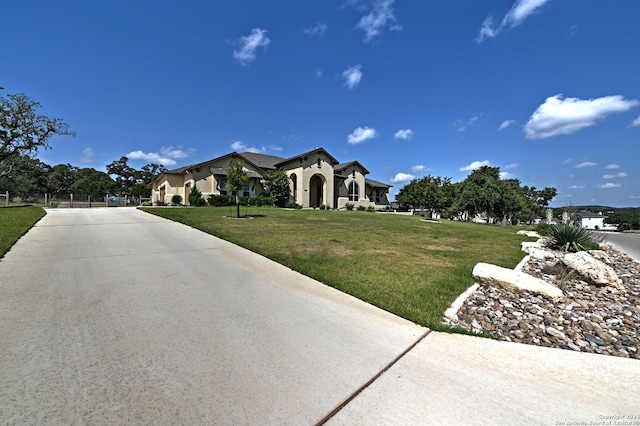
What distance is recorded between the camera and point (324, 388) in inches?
86.7

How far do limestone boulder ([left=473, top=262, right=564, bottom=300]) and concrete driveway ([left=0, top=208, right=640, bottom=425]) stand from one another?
6.52 feet

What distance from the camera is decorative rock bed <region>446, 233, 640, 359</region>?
3270mm

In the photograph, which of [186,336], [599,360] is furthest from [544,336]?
[186,336]

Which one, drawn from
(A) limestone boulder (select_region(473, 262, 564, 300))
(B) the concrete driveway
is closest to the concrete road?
(A) limestone boulder (select_region(473, 262, 564, 300))

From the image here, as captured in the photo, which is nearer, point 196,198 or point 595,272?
point 595,272

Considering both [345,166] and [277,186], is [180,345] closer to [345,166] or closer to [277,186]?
[277,186]

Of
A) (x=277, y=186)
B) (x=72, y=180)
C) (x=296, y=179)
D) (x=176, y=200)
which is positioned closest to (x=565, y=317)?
(x=277, y=186)

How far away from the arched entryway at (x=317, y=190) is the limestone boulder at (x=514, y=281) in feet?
89.4

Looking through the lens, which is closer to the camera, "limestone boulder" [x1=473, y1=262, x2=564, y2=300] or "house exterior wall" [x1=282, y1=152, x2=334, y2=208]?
"limestone boulder" [x1=473, y1=262, x2=564, y2=300]

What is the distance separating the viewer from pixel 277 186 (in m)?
29.0

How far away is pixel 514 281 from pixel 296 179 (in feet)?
88.6

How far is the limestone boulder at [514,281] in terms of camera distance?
15.3ft

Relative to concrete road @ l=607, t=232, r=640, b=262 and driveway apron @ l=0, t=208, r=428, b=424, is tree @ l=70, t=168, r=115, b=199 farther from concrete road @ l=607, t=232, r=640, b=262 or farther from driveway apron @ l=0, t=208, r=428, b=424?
concrete road @ l=607, t=232, r=640, b=262

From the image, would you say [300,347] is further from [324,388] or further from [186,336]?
[186,336]
